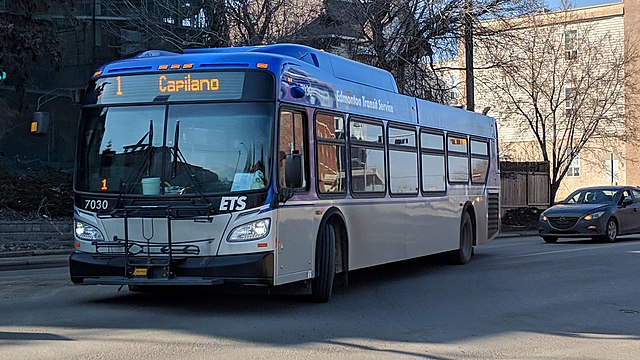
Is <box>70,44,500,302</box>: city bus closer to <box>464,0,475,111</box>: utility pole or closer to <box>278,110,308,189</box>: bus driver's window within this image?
A: <box>278,110,308,189</box>: bus driver's window

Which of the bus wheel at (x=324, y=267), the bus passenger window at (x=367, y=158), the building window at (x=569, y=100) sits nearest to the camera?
the bus wheel at (x=324, y=267)

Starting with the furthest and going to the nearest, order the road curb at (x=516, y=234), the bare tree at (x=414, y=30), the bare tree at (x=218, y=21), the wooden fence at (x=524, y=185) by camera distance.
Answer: the wooden fence at (x=524, y=185) → the road curb at (x=516, y=234) → the bare tree at (x=414, y=30) → the bare tree at (x=218, y=21)

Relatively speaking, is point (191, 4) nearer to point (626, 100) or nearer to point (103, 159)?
point (103, 159)

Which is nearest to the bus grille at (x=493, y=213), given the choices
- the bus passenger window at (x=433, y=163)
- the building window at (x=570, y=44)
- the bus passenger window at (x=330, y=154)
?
the bus passenger window at (x=433, y=163)

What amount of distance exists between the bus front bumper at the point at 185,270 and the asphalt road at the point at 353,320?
1.44ft

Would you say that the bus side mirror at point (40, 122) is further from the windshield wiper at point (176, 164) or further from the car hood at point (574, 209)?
the car hood at point (574, 209)

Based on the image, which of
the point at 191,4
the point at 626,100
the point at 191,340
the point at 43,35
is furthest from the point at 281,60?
the point at 626,100

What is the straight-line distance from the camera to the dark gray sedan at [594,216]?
73.5 ft

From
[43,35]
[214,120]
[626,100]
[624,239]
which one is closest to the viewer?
[214,120]

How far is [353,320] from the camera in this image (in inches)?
395

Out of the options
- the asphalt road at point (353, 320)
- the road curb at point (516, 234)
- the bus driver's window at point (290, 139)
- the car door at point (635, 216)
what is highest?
the bus driver's window at point (290, 139)

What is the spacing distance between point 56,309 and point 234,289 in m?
2.18

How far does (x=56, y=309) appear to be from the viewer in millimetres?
10453

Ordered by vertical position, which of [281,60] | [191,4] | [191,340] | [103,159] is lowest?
[191,340]
